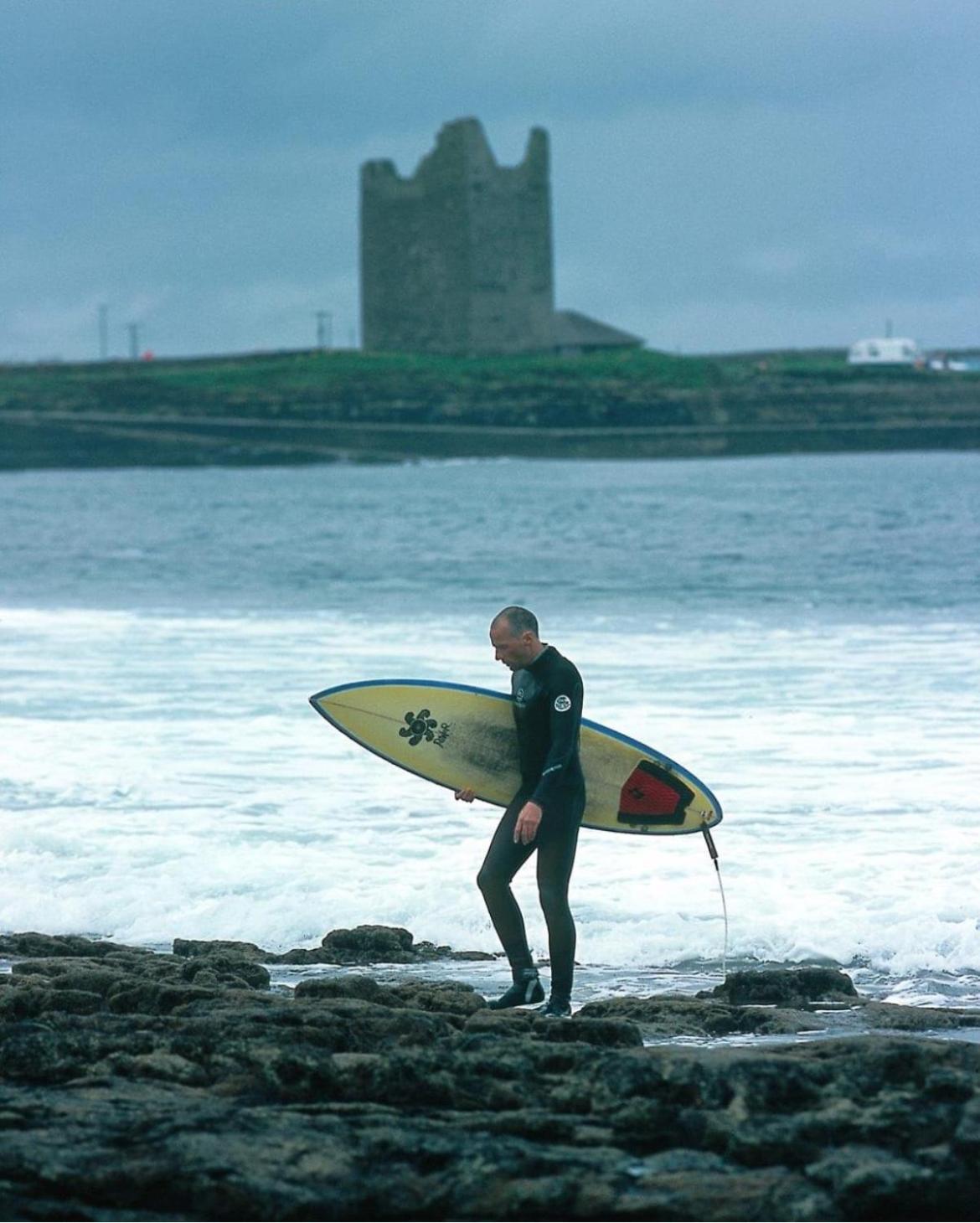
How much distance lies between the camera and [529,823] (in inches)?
227

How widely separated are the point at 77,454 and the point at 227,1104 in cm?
9146

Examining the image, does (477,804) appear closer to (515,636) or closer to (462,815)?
(462,815)

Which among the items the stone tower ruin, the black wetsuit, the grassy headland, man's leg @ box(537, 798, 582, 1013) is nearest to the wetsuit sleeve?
the black wetsuit

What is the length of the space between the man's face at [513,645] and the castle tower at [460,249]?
284ft

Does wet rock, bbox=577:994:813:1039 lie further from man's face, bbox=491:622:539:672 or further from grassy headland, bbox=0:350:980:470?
grassy headland, bbox=0:350:980:470

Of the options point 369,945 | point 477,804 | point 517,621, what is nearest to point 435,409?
point 477,804

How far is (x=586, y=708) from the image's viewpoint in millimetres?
13891

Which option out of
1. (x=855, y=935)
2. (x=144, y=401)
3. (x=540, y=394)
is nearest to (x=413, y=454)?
(x=540, y=394)

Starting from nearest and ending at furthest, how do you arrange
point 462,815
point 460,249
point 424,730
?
point 424,730, point 462,815, point 460,249

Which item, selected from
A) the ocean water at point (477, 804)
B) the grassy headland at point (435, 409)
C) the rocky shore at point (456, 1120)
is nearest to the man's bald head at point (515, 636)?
the rocky shore at point (456, 1120)

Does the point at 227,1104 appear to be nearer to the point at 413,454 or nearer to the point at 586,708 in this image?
the point at 586,708

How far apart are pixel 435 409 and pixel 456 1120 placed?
286 feet

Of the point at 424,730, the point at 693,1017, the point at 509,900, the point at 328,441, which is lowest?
the point at 693,1017

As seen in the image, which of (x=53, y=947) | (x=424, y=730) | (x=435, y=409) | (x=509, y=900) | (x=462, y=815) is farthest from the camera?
(x=435, y=409)
